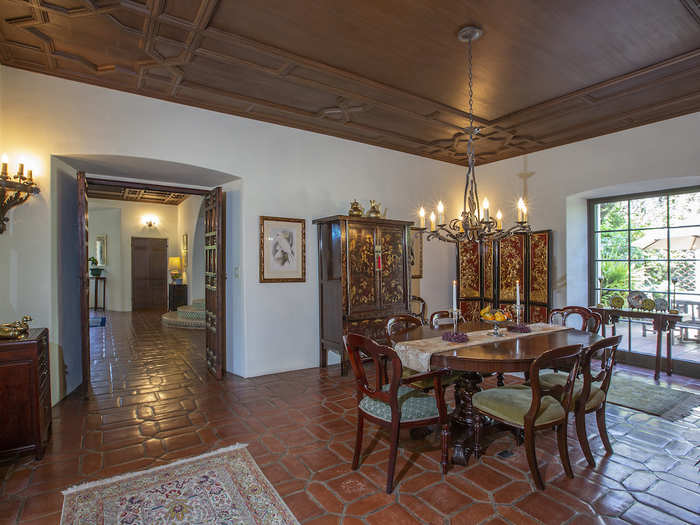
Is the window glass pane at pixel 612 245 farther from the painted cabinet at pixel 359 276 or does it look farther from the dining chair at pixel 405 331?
the dining chair at pixel 405 331

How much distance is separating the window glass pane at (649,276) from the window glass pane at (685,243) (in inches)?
7.5

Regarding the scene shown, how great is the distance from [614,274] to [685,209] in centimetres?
113

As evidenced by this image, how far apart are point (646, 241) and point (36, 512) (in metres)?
6.55

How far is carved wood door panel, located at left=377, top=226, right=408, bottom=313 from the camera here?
4836 mm

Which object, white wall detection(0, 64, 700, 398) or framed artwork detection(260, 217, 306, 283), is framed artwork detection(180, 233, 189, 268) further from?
framed artwork detection(260, 217, 306, 283)

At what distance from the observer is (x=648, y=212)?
199 inches

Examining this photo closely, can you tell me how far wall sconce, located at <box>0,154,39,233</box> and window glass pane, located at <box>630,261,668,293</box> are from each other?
22.7 feet

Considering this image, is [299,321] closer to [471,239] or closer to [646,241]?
[471,239]

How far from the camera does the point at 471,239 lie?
3004 mm

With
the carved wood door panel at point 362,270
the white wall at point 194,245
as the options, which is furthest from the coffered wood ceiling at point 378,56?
the white wall at point 194,245

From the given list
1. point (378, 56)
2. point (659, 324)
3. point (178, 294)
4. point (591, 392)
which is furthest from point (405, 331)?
point (178, 294)

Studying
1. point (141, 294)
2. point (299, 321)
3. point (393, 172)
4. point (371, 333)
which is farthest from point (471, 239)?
point (141, 294)

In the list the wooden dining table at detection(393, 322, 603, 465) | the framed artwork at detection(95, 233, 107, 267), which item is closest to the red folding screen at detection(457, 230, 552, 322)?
the wooden dining table at detection(393, 322, 603, 465)

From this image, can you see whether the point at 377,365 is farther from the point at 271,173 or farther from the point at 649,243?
the point at 649,243
